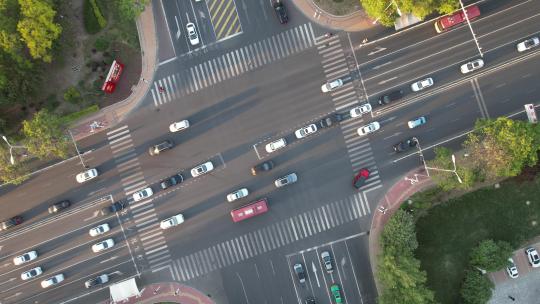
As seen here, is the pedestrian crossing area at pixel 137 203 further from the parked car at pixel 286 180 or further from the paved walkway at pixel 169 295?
the parked car at pixel 286 180

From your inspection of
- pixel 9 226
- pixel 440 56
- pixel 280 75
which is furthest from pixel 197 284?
pixel 440 56

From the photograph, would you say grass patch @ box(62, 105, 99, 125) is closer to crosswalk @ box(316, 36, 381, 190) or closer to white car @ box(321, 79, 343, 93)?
white car @ box(321, 79, 343, 93)

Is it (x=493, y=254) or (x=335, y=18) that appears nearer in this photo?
(x=493, y=254)

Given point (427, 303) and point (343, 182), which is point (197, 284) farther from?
point (427, 303)

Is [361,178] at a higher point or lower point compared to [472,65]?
lower

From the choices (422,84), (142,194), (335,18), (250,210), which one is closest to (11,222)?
(142,194)

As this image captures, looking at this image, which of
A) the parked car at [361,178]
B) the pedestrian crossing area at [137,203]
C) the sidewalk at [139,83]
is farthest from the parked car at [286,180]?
the sidewalk at [139,83]

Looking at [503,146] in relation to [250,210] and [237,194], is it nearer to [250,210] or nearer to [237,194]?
[250,210]

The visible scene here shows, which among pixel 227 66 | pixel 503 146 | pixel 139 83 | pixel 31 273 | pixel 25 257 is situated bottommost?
pixel 503 146
